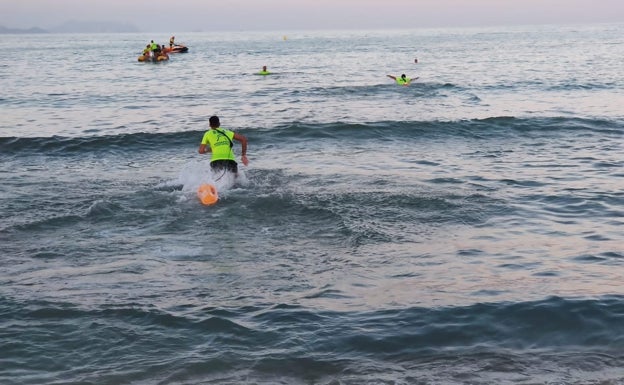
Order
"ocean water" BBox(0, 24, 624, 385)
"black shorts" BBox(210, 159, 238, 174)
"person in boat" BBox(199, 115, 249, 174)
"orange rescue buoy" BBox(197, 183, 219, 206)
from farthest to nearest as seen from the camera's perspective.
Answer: "black shorts" BBox(210, 159, 238, 174) → "person in boat" BBox(199, 115, 249, 174) → "orange rescue buoy" BBox(197, 183, 219, 206) → "ocean water" BBox(0, 24, 624, 385)

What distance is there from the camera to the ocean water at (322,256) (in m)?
6.54

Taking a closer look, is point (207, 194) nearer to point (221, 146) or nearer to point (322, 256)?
point (221, 146)

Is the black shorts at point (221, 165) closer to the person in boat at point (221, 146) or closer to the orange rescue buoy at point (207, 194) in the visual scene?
the person in boat at point (221, 146)

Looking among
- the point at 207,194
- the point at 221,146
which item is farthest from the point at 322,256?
the point at 221,146

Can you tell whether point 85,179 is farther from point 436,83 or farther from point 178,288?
point 436,83

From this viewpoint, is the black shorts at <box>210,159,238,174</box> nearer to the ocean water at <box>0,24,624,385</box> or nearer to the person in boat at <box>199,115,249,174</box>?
the person in boat at <box>199,115,249,174</box>

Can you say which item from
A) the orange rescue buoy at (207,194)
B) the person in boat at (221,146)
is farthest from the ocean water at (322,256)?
the person in boat at (221,146)

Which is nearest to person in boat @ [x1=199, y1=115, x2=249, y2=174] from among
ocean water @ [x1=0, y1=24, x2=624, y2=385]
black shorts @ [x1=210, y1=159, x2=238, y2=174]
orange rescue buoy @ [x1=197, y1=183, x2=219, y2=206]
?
black shorts @ [x1=210, y1=159, x2=238, y2=174]

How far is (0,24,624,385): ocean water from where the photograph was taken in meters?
6.54

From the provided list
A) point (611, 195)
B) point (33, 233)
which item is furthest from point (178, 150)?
point (611, 195)

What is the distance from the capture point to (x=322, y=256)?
9539 millimetres

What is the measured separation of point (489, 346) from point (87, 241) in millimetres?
6305

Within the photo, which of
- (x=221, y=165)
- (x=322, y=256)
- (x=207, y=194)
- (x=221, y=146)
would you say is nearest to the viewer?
(x=322, y=256)

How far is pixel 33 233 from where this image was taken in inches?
424
